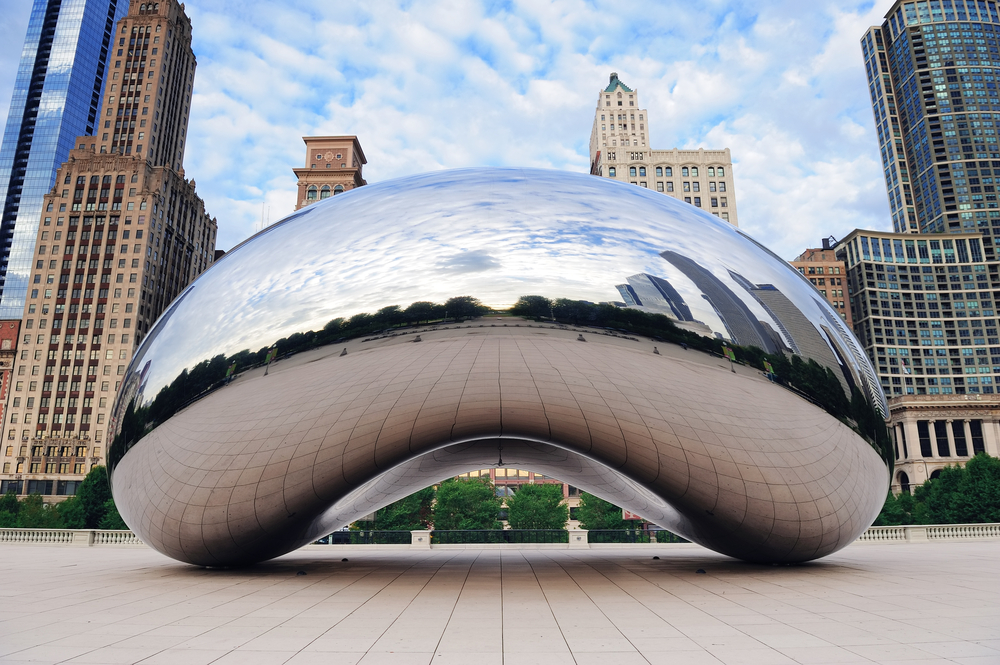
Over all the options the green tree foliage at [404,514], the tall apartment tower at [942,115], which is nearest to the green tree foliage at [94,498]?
the green tree foliage at [404,514]

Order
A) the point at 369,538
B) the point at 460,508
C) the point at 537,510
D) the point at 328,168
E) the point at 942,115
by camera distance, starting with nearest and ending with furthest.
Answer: the point at 369,538 → the point at 460,508 → the point at 537,510 → the point at 328,168 → the point at 942,115

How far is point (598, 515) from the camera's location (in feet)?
214

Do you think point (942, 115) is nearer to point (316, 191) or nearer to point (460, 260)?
point (316, 191)

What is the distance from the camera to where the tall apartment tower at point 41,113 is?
159125 millimetres

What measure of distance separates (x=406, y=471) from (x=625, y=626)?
18.5 ft

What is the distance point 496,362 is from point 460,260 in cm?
128

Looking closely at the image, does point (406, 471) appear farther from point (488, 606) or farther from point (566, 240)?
point (566, 240)

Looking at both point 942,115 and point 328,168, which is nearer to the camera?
point 328,168

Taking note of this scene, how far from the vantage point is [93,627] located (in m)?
6.41

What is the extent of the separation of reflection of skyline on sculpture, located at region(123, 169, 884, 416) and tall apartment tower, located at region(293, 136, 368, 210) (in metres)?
115

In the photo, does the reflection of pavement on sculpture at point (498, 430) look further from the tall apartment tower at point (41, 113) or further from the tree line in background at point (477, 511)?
the tall apartment tower at point (41, 113)

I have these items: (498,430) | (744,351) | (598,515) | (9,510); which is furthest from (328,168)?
(744,351)

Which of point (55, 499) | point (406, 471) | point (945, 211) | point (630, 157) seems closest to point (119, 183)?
point (55, 499)

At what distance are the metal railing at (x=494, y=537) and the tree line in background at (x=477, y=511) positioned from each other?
36032mm
